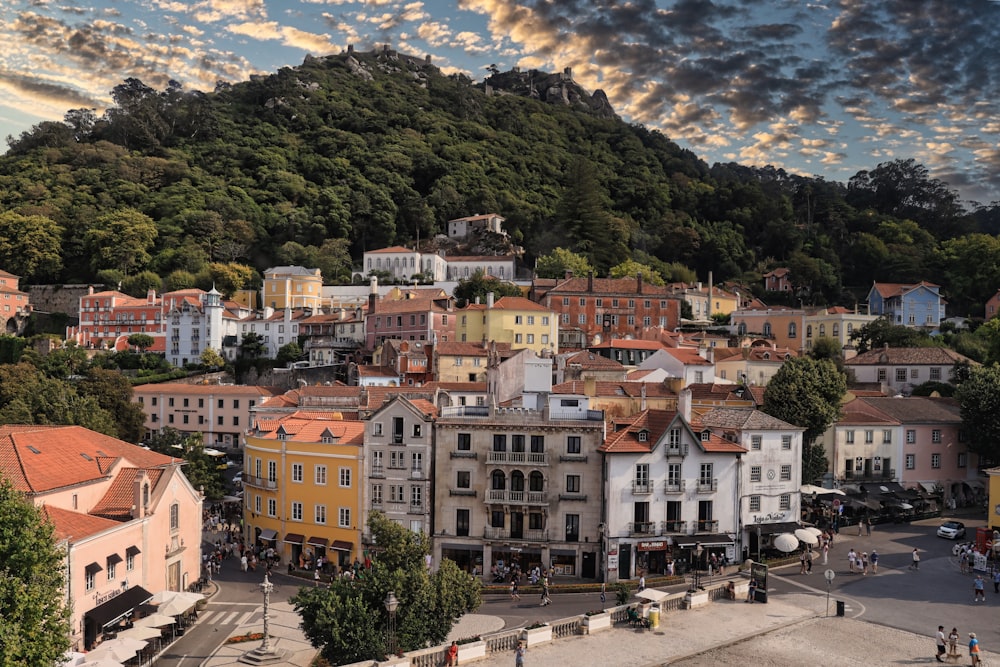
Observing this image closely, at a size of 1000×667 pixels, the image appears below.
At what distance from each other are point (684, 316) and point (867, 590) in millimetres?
67434

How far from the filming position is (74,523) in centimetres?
3156

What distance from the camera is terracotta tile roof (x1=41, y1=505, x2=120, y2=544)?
30.3 m

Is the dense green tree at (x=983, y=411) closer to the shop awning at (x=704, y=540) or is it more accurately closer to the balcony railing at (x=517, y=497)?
the shop awning at (x=704, y=540)

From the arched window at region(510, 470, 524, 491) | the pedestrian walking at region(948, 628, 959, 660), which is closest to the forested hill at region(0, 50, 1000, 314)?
the arched window at region(510, 470, 524, 491)

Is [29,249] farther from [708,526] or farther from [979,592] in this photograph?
[979,592]

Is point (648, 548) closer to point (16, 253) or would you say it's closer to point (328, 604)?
point (328, 604)

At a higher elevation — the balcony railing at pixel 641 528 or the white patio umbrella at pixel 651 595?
the balcony railing at pixel 641 528

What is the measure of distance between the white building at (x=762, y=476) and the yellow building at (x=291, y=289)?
228 feet

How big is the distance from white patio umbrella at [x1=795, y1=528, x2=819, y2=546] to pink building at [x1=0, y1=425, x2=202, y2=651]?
27811mm

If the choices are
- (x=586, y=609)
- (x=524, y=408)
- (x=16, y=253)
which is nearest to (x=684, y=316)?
(x=524, y=408)

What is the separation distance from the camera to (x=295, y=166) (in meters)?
149

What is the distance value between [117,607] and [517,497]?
18.1m

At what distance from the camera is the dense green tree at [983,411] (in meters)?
54.7

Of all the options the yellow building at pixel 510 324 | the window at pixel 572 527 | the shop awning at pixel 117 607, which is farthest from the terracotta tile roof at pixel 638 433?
the yellow building at pixel 510 324
